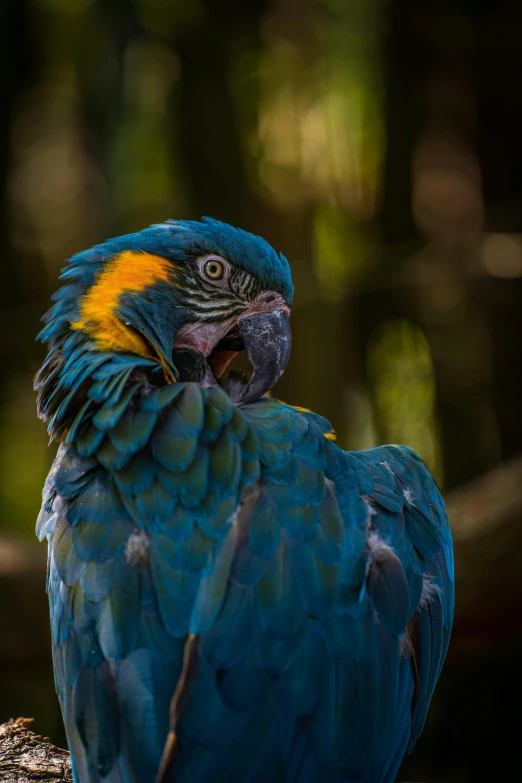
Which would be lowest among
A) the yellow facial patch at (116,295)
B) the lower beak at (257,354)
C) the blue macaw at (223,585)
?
the blue macaw at (223,585)

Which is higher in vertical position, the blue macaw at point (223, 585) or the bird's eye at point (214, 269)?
the bird's eye at point (214, 269)

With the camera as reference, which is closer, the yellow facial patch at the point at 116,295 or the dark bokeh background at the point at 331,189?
the yellow facial patch at the point at 116,295

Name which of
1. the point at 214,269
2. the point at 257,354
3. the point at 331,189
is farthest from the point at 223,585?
the point at 331,189

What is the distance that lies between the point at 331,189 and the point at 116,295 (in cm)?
322

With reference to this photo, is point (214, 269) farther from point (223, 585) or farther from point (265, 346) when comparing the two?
point (223, 585)

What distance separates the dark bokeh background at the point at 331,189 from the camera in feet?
14.8

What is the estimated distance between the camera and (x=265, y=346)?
2.20 metres

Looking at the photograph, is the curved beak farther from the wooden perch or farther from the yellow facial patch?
the wooden perch

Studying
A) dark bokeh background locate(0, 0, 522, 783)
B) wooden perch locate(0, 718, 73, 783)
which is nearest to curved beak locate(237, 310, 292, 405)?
wooden perch locate(0, 718, 73, 783)

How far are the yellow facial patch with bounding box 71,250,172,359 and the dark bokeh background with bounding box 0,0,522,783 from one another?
99.2 inches

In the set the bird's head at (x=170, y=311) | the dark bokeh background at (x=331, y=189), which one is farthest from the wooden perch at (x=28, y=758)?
the dark bokeh background at (x=331, y=189)

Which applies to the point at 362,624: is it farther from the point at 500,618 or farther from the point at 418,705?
the point at 500,618

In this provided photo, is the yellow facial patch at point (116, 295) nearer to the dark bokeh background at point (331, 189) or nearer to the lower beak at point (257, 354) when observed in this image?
the lower beak at point (257, 354)

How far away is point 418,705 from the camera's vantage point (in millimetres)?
1939
